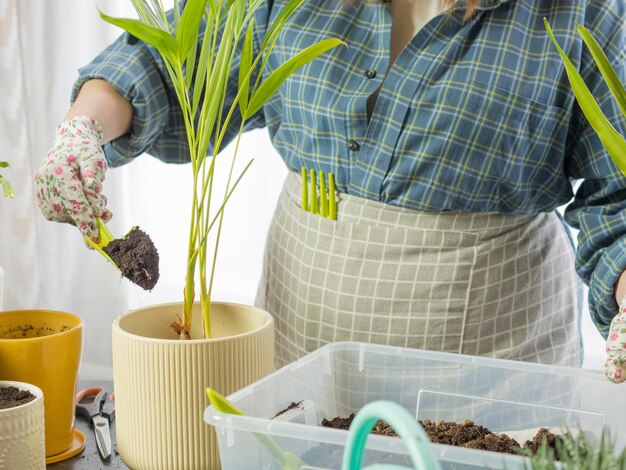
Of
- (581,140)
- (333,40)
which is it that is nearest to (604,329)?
(581,140)

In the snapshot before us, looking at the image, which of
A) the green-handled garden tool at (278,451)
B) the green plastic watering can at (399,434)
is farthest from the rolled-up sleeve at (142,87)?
the green plastic watering can at (399,434)

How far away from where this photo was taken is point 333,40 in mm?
783

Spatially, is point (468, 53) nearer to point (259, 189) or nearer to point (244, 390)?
point (244, 390)

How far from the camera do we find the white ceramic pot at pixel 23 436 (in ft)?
2.24

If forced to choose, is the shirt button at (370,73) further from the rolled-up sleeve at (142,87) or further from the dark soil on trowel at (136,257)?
the dark soil on trowel at (136,257)

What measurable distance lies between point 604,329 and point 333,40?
1.61 feet

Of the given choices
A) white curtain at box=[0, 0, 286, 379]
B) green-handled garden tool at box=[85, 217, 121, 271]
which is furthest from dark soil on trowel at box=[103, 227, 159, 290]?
white curtain at box=[0, 0, 286, 379]

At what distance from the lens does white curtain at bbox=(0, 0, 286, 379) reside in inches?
85.4

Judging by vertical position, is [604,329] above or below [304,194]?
below

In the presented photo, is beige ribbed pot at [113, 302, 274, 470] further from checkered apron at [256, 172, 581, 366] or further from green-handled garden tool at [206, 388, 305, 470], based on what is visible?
checkered apron at [256, 172, 581, 366]

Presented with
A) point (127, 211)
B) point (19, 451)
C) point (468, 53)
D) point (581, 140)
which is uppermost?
point (468, 53)

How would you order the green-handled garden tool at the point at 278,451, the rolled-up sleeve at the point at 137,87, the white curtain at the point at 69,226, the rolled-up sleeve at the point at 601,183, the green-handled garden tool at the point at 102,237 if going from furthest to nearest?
the white curtain at the point at 69,226, the rolled-up sleeve at the point at 137,87, the rolled-up sleeve at the point at 601,183, the green-handled garden tool at the point at 102,237, the green-handled garden tool at the point at 278,451

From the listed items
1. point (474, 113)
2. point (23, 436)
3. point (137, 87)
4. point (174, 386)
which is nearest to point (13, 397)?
point (23, 436)

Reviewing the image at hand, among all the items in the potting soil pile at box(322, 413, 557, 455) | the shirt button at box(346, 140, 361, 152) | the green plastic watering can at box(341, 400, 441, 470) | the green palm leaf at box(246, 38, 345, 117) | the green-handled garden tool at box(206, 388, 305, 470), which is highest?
the green palm leaf at box(246, 38, 345, 117)
